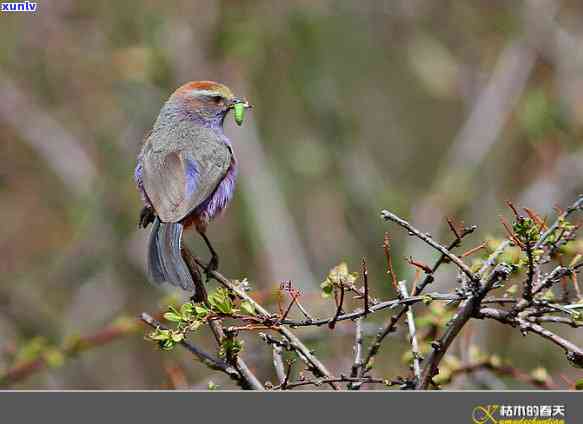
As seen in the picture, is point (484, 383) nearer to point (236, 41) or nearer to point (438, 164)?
point (236, 41)

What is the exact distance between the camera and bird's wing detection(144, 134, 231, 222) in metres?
3.81

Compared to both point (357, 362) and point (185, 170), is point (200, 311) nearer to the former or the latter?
point (357, 362)

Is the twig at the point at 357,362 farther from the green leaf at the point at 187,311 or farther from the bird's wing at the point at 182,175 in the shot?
the bird's wing at the point at 182,175

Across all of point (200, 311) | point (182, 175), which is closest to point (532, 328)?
point (200, 311)

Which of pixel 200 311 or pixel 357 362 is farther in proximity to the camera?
pixel 357 362

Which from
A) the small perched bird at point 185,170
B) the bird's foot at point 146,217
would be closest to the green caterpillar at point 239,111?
the small perched bird at point 185,170

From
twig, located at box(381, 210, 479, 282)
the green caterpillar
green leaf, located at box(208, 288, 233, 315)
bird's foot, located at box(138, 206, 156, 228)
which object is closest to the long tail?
bird's foot, located at box(138, 206, 156, 228)

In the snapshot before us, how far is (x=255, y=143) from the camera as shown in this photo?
817 cm

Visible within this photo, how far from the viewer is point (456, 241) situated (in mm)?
2480

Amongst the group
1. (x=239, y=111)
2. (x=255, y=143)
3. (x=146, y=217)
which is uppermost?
(x=255, y=143)

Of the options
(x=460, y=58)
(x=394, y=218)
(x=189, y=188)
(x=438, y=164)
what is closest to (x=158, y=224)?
(x=189, y=188)

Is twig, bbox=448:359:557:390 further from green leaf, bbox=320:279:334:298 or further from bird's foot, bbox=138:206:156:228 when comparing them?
bird's foot, bbox=138:206:156:228

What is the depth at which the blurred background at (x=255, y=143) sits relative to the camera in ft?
25.6

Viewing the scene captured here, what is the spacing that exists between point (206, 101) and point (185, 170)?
653 mm
